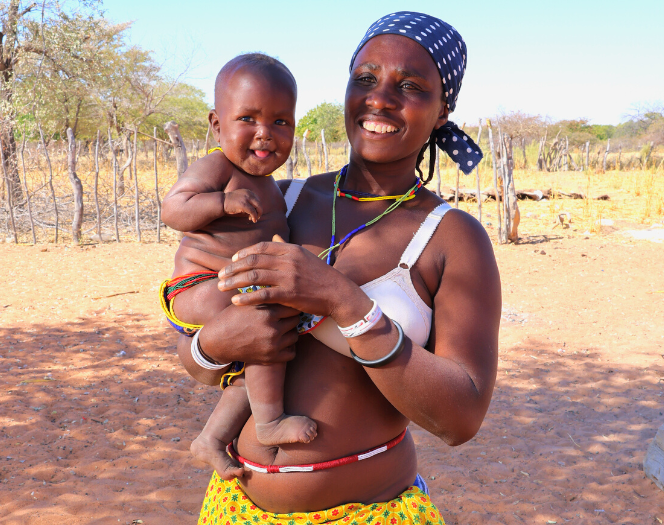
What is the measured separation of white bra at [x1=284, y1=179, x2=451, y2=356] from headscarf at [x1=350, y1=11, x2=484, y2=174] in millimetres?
407

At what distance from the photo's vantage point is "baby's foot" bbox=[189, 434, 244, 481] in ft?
5.04

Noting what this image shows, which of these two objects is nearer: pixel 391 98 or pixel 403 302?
pixel 403 302

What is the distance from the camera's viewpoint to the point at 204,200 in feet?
5.55

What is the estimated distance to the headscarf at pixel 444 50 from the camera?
61.5 inches

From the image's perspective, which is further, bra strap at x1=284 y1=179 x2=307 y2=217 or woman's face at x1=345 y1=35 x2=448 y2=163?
bra strap at x1=284 y1=179 x2=307 y2=217

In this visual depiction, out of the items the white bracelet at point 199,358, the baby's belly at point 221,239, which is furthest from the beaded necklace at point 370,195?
the white bracelet at point 199,358

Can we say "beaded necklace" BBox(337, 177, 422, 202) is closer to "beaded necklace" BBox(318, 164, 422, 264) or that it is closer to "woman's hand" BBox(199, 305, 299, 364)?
"beaded necklace" BBox(318, 164, 422, 264)

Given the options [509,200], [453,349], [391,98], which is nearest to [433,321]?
[453,349]

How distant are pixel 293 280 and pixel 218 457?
64 centimetres

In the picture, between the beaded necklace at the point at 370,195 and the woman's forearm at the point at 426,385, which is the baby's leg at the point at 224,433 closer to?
the woman's forearm at the point at 426,385

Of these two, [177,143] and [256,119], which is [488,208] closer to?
[177,143]

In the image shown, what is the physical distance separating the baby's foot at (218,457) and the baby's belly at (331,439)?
0.24 ft

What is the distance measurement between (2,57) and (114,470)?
1407 centimetres

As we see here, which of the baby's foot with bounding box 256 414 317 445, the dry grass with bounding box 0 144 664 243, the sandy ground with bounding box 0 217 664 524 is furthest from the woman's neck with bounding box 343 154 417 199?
the dry grass with bounding box 0 144 664 243
